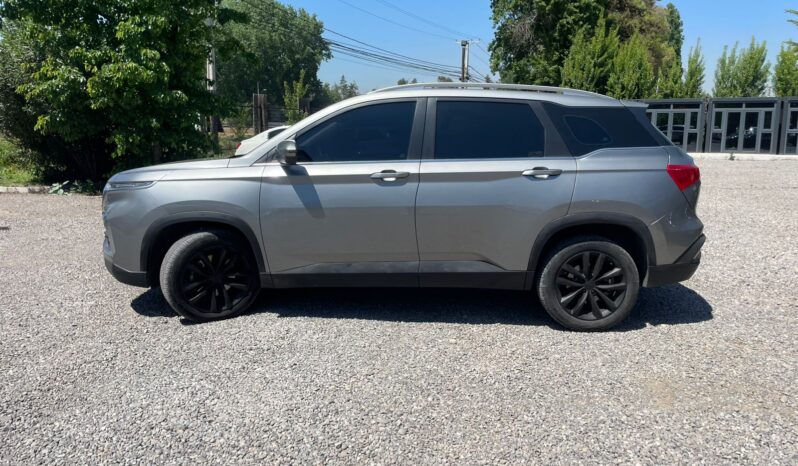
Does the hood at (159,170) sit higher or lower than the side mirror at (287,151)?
lower

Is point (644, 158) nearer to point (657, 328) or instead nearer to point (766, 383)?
point (657, 328)

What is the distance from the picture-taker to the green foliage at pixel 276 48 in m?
69.1

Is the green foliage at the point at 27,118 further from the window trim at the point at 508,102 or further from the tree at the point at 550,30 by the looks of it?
the tree at the point at 550,30

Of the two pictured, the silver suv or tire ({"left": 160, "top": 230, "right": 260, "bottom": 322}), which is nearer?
the silver suv

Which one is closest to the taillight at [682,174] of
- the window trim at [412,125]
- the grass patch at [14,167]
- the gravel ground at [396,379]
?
the gravel ground at [396,379]

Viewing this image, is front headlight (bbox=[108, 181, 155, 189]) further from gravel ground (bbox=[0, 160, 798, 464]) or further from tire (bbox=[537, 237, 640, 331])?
Result: tire (bbox=[537, 237, 640, 331])

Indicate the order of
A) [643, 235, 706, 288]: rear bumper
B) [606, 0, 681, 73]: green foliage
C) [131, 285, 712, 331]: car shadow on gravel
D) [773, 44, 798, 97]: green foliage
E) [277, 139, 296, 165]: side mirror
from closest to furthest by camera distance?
[277, 139, 296, 165]: side mirror, [643, 235, 706, 288]: rear bumper, [131, 285, 712, 331]: car shadow on gravel, [773, 44, 798, 97]: green foliage, [606, 0, 681, 73]: green foliage

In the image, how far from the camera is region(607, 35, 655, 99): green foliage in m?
30.7

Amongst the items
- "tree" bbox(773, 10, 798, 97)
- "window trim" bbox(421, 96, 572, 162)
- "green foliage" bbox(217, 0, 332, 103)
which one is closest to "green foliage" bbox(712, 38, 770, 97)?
"tree" bbox(773, 10, 798, 97)

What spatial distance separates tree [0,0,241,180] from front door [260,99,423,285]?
7569 millimetres

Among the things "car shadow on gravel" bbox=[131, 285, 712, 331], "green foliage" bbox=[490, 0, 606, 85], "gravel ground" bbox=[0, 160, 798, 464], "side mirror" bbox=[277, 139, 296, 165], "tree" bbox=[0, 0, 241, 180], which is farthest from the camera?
"green foliage" bbox=[490, 0, 606, 85]

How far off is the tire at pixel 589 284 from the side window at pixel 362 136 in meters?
1.47

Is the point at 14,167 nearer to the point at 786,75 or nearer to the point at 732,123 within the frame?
the point at 732,123

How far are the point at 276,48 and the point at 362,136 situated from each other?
2823 inches
